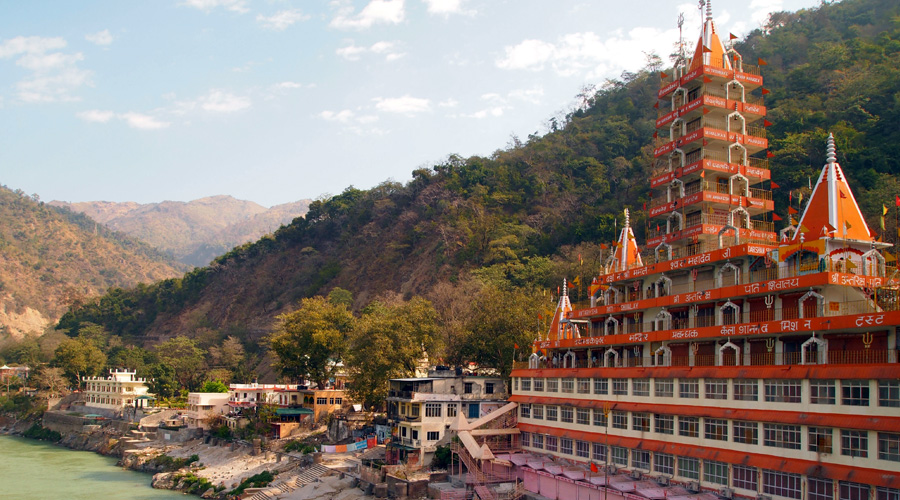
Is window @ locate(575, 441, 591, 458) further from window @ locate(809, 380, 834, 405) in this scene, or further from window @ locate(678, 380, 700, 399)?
window @ locate(809, 380, 834, 405)

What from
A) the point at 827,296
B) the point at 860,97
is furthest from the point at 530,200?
the point at 827,296

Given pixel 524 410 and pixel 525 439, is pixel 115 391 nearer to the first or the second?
pixel 524 410

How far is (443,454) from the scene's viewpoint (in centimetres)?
3906

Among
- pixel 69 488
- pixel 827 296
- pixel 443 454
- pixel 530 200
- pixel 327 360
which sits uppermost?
pixel 530 200

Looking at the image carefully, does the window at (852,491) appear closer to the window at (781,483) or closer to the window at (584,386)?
the window at (781,483)

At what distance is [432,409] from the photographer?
40531 mm

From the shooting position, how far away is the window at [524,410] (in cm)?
3834

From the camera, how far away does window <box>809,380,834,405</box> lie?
23.0 meters

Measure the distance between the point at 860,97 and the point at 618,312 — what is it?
39.2 m

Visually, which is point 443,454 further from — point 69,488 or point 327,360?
point 69,488

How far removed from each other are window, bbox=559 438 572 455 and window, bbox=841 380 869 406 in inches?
559

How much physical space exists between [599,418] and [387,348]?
16440mm

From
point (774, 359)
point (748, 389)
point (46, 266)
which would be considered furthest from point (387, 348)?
point (46, 266)

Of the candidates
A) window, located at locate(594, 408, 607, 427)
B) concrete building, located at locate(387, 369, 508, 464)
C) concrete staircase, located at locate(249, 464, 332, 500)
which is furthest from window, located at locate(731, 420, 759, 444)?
concrete staircase, located at locate(249, 464, 332, 500)
